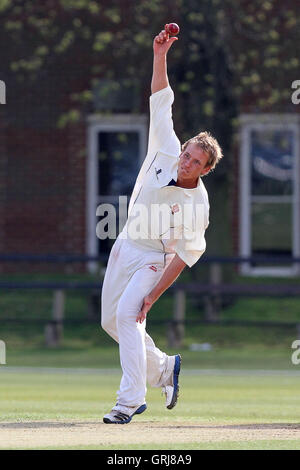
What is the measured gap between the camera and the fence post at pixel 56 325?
18.1 m

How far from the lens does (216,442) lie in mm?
7516

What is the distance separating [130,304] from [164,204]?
720 millimetres

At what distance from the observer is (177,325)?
17.9 meters

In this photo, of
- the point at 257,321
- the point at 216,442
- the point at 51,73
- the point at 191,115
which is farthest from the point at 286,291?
the point at 216,442

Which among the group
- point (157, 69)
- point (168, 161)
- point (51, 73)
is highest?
point (51, 73)

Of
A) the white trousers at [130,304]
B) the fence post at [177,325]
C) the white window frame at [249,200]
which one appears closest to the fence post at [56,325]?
the fence post at [177,325]

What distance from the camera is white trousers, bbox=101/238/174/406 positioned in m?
8.48

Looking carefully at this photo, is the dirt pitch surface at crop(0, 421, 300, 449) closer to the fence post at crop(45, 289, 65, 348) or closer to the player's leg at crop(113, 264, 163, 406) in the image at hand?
the player's leg at crop(113, 264, 163, 406)

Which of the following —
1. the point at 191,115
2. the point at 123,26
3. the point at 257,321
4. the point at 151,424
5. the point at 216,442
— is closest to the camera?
the point at 216,442

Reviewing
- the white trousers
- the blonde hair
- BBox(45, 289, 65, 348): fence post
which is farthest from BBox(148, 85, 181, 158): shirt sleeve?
BBox(45, 289, 65, 348): fence post

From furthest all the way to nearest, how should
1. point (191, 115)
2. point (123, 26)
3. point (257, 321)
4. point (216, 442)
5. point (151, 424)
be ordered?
point (123, 26) < point (191, 115) < point (257, 321) < point (151, 424) < point (216, 442)

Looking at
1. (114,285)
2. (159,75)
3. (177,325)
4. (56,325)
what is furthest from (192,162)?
(56,325)
